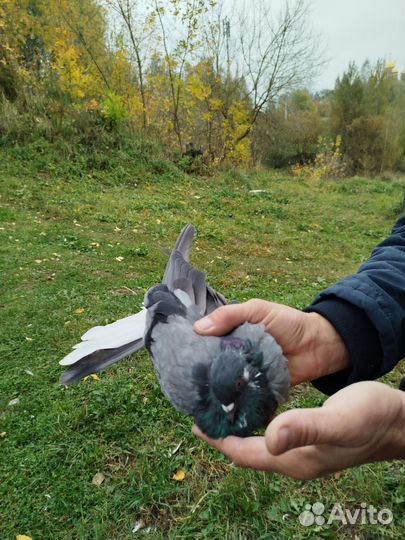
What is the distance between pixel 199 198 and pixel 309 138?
18.1 m

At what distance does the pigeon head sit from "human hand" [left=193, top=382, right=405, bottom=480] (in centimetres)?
9

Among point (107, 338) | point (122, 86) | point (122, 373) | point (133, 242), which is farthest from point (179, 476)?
point (122, 86)

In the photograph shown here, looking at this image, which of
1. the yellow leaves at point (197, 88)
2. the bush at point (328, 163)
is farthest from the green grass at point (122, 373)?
the bush at point (328, 163)

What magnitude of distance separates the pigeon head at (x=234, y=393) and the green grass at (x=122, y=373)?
0.83m

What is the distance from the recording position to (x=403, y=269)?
70.8 inches

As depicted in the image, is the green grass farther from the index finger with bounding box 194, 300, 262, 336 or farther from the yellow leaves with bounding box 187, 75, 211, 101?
the yellow leaves with bounding box 187, 75, 211, 101

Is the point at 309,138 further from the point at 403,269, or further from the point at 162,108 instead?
the point at 403,269

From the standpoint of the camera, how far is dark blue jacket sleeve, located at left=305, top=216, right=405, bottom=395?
1.74m

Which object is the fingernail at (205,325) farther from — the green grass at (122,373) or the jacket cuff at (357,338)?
the green grass at (122,373)

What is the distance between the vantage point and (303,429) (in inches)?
48.4

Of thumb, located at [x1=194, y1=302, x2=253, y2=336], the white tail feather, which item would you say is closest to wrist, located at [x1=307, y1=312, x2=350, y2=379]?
thumb, located at [x1=194, y1=302, x2=253, y2=336]

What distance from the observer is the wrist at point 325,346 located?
1935mm

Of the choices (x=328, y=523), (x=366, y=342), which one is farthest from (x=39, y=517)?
(x=366, y=342)

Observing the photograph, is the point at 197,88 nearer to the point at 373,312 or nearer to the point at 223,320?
the point at 223,320
